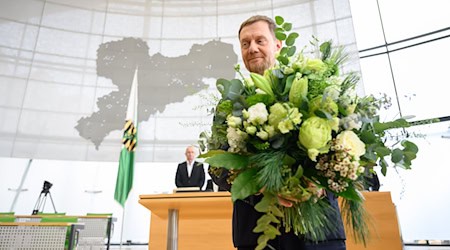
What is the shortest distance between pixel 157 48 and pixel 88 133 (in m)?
2.20

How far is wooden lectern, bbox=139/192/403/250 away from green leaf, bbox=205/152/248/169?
1174 millimetres

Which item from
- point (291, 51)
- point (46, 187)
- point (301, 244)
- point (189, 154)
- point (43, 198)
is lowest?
point (301, 244)

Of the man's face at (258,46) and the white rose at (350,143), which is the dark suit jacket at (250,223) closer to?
the white rose at (350,143)

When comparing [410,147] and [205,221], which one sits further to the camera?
[205,221]

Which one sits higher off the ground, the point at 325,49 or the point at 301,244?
the point at 325,49

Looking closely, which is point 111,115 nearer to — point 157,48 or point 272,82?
point 157,48

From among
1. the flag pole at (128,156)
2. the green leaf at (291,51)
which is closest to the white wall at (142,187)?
the flag pole at (128,156)

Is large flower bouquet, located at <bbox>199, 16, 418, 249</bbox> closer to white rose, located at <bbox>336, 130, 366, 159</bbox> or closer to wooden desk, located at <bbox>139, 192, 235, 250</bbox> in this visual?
white rose, located at <bbox>336, 130, 366, 159</bbox>

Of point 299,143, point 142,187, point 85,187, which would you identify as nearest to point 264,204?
point 299,143

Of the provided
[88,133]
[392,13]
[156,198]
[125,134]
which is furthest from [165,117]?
[392,13]

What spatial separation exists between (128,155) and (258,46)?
4391mm

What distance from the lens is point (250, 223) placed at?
745mm

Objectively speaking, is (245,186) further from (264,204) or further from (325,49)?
(325,49)

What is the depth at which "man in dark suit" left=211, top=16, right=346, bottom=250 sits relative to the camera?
0.66 meters
